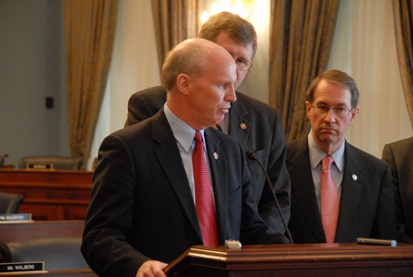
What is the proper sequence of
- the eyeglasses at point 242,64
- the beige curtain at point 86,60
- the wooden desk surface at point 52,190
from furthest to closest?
the beige curtain at point 86,60, the wooden desk surface at point 52,190, the eyeglasses at point 242,64

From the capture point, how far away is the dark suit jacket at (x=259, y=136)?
3.54 meters

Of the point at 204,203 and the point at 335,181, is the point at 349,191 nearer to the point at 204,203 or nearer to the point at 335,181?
the point at 335,181

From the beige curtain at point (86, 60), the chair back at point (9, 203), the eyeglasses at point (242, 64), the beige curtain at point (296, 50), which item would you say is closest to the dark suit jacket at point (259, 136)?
the eyeglasses at point (242, 64)

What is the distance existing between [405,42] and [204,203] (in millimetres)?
6182

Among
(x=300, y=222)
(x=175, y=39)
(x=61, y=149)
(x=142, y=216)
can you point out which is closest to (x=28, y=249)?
(x=300, y=222)

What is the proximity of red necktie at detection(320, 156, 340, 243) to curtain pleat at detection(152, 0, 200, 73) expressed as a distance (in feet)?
23.8

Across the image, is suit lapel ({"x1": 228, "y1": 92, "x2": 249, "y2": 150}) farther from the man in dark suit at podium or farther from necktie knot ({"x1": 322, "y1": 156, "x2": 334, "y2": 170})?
necktie knot ({"x1": 322, "y1": 156, "x2": 334, "y2": 170})

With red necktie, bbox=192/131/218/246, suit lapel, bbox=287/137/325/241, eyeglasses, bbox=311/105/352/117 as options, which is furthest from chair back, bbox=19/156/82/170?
red necktie, bbox=192/131/218/246

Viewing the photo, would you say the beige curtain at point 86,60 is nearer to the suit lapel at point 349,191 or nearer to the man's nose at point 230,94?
the suit lapel at point 349,191

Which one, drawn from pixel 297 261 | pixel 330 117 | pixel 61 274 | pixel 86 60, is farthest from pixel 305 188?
pixel 86 60

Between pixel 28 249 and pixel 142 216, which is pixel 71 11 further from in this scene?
pixel 142 216

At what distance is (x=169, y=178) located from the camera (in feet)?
9.71

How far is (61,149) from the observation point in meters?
13.9

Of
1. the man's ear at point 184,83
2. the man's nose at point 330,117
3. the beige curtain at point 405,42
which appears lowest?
the man's nose at point 330,117
